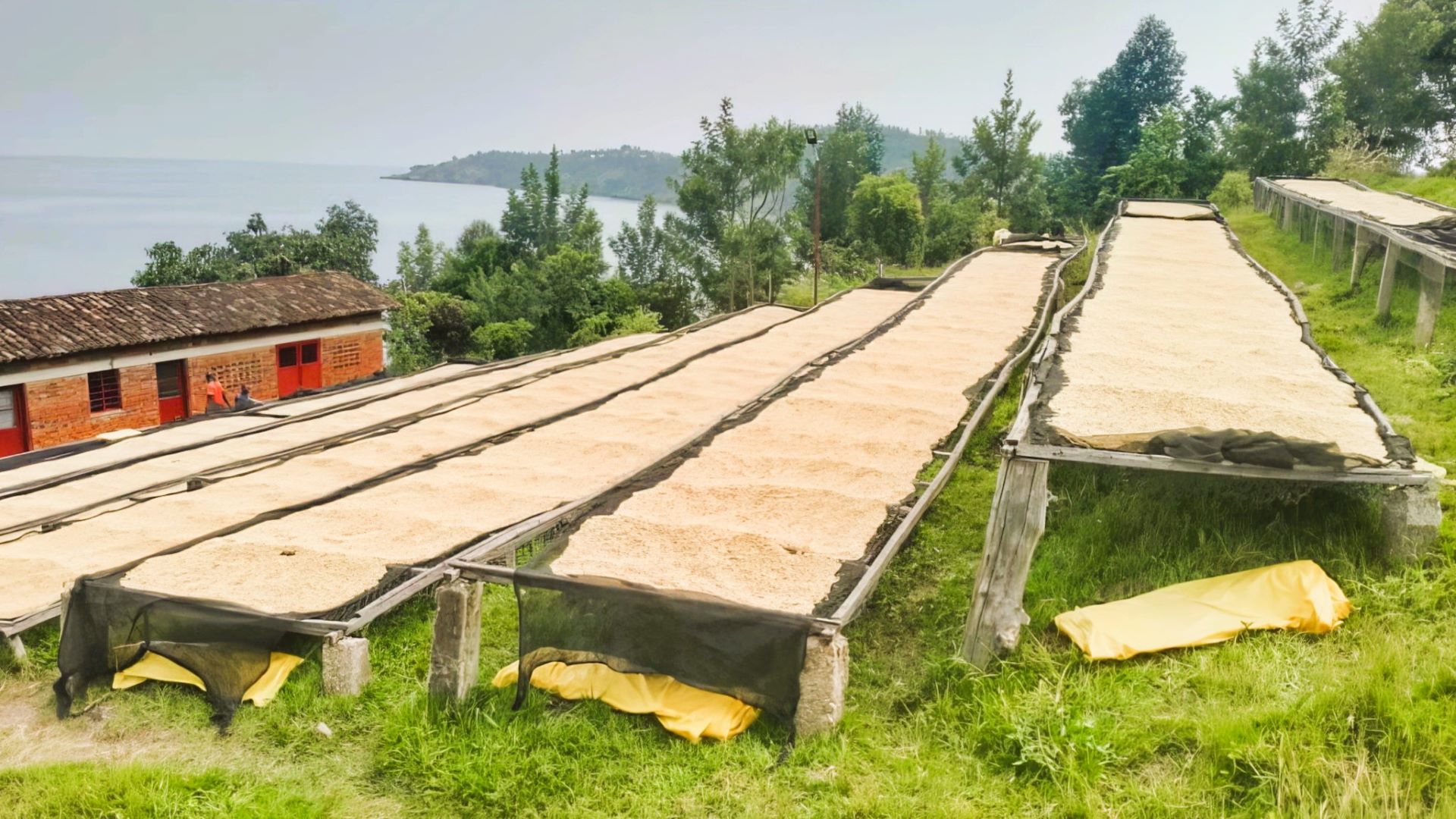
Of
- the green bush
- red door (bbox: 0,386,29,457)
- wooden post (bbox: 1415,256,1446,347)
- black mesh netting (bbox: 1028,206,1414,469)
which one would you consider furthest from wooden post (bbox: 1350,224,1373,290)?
red door (bbox: 0,386,29,457)

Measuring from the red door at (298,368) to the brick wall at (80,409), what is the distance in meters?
3.22

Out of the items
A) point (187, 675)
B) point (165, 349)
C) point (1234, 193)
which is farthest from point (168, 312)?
point (1234, 193)

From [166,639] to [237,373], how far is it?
1773cm

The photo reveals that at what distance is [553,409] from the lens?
11844mm

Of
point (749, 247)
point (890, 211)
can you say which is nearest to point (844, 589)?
point (890, 211)

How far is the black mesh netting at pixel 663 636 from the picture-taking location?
5195 millimetres

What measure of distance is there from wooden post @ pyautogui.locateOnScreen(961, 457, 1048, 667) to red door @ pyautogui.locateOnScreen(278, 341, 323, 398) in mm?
20961

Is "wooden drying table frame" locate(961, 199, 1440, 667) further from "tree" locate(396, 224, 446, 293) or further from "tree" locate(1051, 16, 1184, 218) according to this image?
"tree" locate(396, 224, 446, 293)

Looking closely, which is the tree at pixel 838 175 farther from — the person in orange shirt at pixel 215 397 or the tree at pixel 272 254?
the person in orange shirt at pixel 215 397

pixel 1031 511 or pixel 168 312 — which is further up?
pixel 1031 511

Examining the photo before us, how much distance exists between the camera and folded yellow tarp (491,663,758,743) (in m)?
5.34

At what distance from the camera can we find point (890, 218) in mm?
39031

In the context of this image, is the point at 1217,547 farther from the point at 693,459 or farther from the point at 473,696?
the point at 473,696

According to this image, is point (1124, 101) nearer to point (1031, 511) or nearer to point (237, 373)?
point (237, 373)
